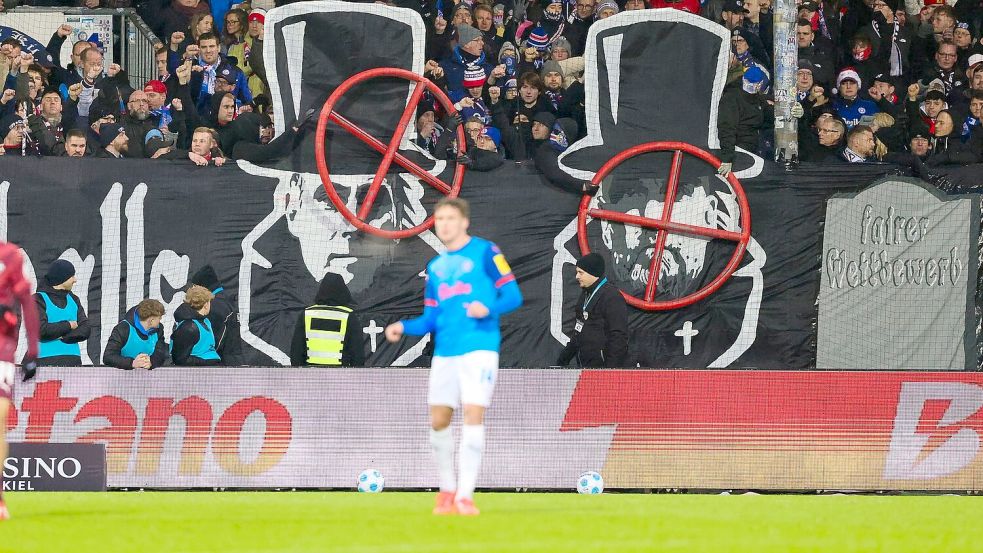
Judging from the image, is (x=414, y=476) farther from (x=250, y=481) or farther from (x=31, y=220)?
(x=31, y=220)

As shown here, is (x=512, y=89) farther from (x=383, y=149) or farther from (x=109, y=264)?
(x=109, y=264)

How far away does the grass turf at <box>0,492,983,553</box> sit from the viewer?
7234 millimetres

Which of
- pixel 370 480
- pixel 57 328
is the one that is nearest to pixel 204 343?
pixel 57 328

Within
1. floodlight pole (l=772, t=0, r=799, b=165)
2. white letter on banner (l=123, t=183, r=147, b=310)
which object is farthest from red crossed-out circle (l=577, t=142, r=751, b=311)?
white letter on banner (l=123, t=183, r=147, b=310)

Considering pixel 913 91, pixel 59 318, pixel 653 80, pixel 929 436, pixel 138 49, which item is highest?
pixel 653 80

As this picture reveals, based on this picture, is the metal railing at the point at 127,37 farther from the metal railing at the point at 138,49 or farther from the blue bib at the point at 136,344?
the blue bib at the point at 136,344

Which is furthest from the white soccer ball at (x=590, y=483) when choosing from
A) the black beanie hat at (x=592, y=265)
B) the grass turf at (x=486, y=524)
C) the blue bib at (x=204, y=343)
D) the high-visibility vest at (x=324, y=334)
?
the blue bib at (x=204, y=343)

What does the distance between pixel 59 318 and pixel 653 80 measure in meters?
6.86

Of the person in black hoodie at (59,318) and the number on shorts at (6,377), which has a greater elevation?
the number on shorts at (6,377)

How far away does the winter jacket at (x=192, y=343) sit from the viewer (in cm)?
1392

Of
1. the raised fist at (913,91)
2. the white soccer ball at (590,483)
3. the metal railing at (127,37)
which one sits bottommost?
the white soccer ball at (590,483)

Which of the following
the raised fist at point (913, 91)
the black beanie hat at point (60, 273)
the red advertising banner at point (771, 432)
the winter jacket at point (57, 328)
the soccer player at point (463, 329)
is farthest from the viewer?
the raised fist at point (913, 91)

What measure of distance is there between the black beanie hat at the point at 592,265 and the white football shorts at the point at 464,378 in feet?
17.8

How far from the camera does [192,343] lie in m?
14.0
